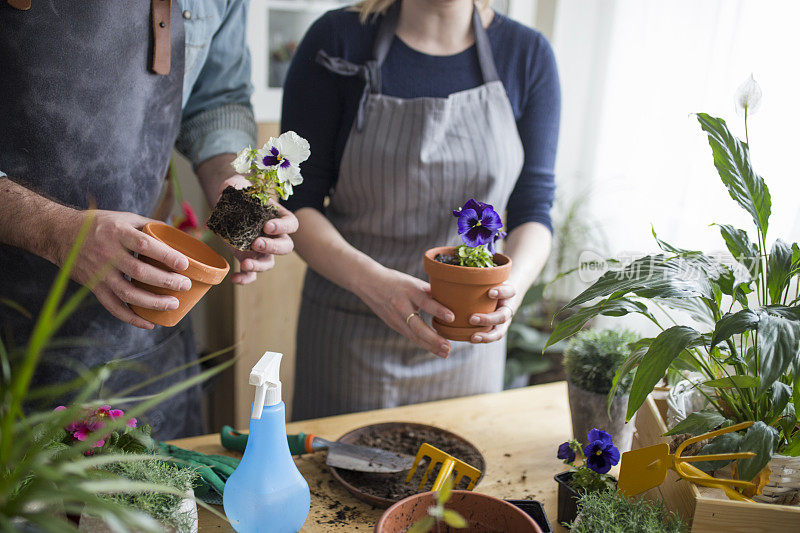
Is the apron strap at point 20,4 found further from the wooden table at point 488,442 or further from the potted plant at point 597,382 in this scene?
the potted plant at point 597,382

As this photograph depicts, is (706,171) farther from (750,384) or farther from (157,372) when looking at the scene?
(157,372)

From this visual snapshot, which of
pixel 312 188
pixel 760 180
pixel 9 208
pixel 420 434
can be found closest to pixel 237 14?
pixel 312 188

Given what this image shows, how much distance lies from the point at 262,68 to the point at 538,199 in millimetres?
1385

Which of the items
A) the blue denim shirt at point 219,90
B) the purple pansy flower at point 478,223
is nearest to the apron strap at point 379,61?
the blue denim shirt at point 219,90

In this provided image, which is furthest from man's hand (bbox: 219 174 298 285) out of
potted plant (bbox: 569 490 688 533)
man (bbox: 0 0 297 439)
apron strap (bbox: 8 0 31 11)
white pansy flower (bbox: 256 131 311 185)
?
potted plant (bbox: 569 490 688 533)

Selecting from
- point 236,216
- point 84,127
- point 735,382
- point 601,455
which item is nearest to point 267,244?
point 236,216

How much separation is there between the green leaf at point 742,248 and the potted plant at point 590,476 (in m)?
0.34

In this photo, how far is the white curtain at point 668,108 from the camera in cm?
154

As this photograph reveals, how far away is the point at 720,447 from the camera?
0.86 m

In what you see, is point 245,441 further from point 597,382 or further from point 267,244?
point 597,382

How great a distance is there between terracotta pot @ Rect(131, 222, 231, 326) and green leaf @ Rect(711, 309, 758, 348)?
69cm

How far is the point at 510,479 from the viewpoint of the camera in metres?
1.15

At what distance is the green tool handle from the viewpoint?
3.77 ft

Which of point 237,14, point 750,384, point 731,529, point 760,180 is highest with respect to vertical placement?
point 237,14
